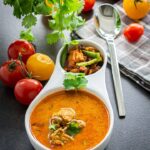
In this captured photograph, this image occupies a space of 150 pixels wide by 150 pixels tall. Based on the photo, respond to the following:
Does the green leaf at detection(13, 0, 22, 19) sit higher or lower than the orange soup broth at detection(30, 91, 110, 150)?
higher

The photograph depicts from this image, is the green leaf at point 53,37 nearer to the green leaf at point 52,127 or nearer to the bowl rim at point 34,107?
the bowl rim at point 34,107

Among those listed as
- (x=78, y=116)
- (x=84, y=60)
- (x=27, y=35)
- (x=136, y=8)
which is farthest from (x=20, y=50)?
(x=136, y=8)

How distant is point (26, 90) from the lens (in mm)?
976

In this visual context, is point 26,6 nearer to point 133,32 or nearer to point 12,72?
point 12,72

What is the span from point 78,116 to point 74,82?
0.30 feet

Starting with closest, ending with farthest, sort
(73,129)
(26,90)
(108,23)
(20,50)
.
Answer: (73,129)
(26,90)
(20,50)
(108,23)

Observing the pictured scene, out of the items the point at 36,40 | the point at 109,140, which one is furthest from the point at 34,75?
the point at 109,140

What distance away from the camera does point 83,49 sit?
1.08 meters

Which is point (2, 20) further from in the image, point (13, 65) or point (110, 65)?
point (110, 65)

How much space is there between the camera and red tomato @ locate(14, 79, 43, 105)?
977 mm

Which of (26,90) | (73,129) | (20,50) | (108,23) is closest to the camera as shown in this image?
(73,129)

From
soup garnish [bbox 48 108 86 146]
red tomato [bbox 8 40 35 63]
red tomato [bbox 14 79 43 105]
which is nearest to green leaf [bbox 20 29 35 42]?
red tomato [bbox 8 40 35 63]

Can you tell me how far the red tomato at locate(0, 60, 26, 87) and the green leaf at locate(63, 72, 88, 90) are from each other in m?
0.13

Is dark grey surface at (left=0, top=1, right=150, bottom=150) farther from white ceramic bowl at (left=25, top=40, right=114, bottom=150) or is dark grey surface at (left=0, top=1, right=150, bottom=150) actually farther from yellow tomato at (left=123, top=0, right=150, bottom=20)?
yellow tomato at (left=123, top=0, right=150, bottom=20)
